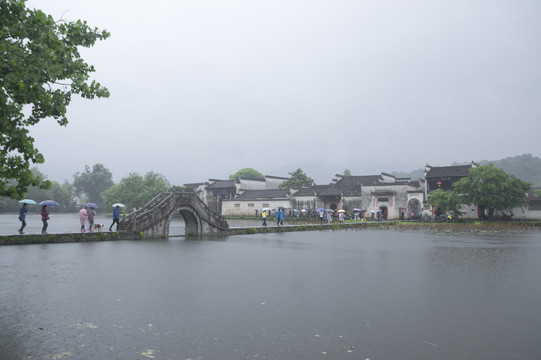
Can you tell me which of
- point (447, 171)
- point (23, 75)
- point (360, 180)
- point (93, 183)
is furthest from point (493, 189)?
point (93, 183)

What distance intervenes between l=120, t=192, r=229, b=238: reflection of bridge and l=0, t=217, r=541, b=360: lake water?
8.35 m

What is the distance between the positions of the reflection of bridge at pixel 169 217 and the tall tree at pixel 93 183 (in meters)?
85.7

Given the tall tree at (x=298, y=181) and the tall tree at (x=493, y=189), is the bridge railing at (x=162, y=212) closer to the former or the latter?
the tall tree at (x=493, y=189)

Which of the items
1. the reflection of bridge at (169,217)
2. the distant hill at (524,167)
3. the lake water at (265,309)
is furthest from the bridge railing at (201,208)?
the distant hill at (524,167)

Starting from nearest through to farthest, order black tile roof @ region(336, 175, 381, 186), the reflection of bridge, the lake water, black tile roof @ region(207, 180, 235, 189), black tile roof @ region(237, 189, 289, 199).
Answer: the lake water → the reflection of bridge → black tile roof @ region(336, 175, 381, 186) → black tile roof @ region(237, 189, 289, 199) → black tile roof @ region(207, 180, 235, 189)

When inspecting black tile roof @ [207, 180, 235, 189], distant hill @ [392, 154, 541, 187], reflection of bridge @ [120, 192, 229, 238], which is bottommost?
reflection of bridge @ [120, 192, 229, 238]

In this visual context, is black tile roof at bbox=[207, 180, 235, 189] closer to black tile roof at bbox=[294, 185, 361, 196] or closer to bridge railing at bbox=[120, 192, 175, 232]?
black tile roof at bbox=[294, 185, 361, 196]

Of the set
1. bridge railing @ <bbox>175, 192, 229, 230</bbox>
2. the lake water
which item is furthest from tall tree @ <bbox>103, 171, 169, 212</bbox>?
the lake water

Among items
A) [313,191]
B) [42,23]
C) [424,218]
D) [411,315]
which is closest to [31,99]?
[42,23]

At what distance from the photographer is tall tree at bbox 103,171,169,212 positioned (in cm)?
6144

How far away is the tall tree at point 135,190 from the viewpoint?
61.4 m

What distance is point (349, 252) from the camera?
17375 millimetres

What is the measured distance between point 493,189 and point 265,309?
123ft

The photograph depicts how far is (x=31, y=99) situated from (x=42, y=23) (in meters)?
1.36
